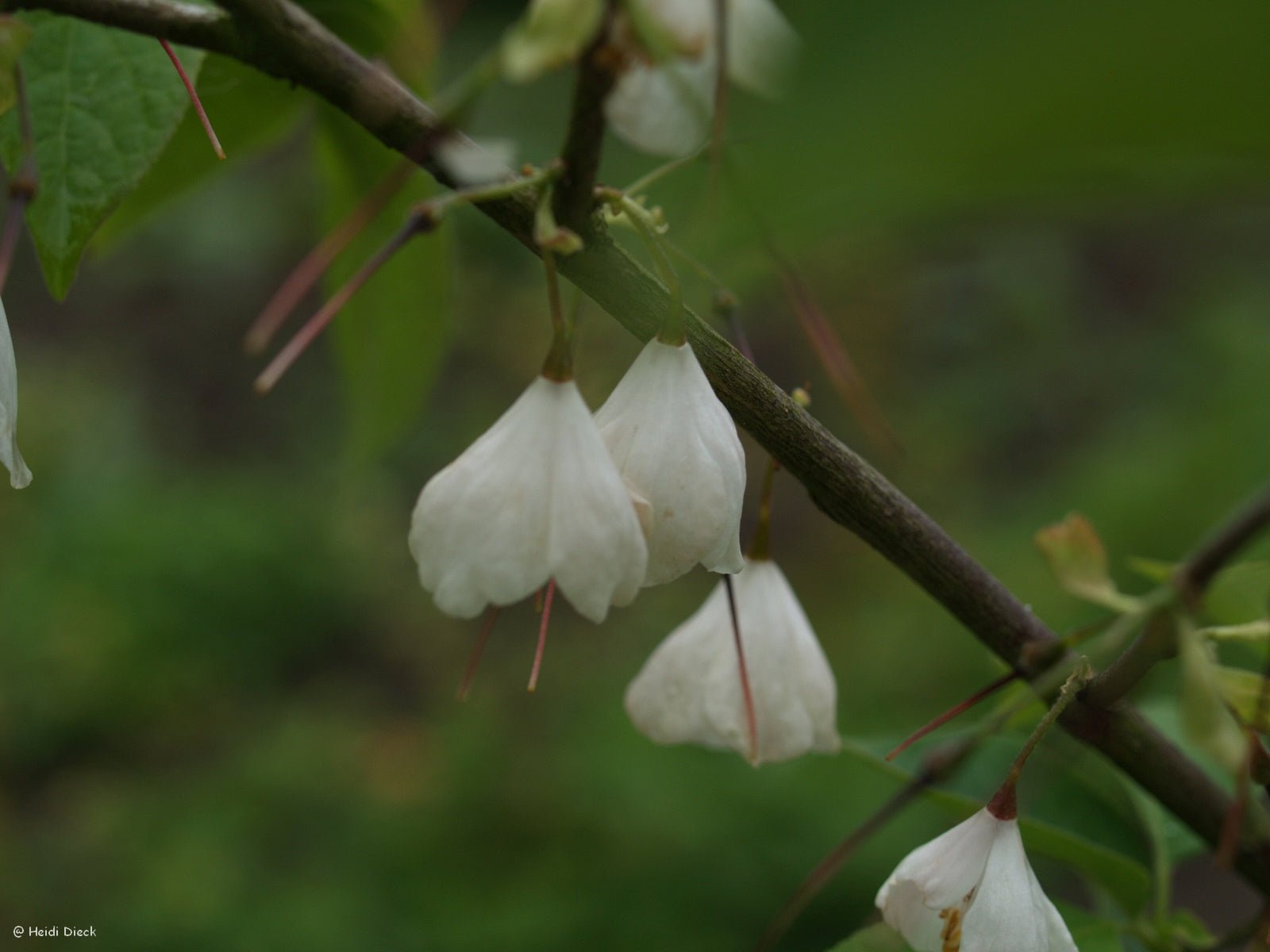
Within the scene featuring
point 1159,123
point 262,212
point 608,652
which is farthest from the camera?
point 262,212

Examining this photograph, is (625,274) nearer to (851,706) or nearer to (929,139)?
(929,139)

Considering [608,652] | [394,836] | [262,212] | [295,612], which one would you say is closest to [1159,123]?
[394,836]

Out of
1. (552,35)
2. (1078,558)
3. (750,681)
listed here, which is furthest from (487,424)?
(552,35)

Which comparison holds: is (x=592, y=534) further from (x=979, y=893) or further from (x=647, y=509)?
(x=979, y=893)

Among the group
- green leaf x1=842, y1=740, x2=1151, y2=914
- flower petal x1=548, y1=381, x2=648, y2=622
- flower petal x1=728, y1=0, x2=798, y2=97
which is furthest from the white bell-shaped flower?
green leaf x1=842, y1=740, x2=1151, y2=914

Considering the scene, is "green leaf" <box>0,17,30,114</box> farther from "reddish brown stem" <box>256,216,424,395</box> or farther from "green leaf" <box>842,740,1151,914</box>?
"green leaf" <box>842,740,1151,914</box>

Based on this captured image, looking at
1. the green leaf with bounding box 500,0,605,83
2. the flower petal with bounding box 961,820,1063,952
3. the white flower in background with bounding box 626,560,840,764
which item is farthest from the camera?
the white flower in background with bounding box 626,560,840,764

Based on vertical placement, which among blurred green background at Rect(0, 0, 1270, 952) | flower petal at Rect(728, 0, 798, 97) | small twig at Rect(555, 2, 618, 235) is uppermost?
flower petal at Rect(728, 0, 798, 97)

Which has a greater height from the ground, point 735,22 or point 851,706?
point 735,22

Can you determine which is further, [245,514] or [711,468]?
[245,514]
